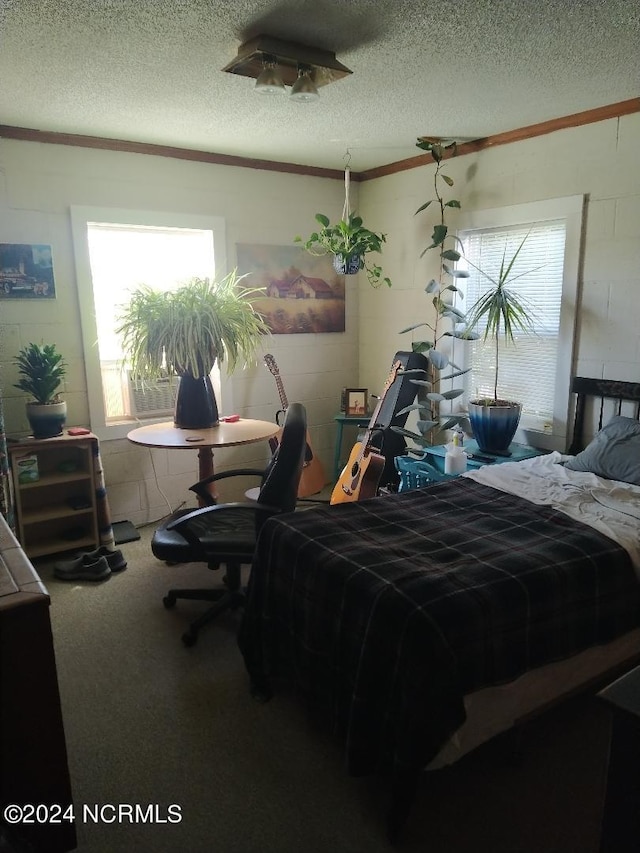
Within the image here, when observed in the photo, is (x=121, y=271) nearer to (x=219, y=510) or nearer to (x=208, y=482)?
(x=208, y=482)

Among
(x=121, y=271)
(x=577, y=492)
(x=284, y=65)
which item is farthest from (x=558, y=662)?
(x=121, y=271)

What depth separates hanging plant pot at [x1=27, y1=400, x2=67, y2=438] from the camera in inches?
129

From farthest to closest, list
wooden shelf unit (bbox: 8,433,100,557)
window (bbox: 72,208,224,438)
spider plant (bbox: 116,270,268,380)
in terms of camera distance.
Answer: window (bbox: 72,208,224,438), wooden shelf unit (bbox: 8,433,100,557), spider plant (bbox: 116,270,268,380)

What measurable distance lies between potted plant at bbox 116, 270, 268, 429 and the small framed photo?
4.25 ft

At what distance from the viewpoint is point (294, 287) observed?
4391 millimetres

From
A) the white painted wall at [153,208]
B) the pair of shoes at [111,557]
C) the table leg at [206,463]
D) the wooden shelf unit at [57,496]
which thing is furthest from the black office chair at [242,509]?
the white painted wall at [153,208]

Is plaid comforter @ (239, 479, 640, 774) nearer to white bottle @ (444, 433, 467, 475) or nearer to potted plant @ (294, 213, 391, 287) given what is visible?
white bottle @ (444, 433, 467, 475)

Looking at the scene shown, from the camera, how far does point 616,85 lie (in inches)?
107

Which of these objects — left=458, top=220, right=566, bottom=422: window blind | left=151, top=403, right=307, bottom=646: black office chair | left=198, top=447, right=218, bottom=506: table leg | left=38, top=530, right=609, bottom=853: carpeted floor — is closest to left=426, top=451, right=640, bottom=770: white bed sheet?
left=38, top=530, right=609, bottom=853: carpeted floor

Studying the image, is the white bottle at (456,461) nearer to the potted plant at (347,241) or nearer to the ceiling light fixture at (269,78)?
the potted plant at (347,241)

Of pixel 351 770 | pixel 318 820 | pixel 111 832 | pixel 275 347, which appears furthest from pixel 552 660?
pixel 275 347

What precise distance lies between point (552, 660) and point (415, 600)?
21.1 inches

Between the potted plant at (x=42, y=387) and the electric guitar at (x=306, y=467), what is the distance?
1.41 m

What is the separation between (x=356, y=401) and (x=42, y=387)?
7.23 feet
